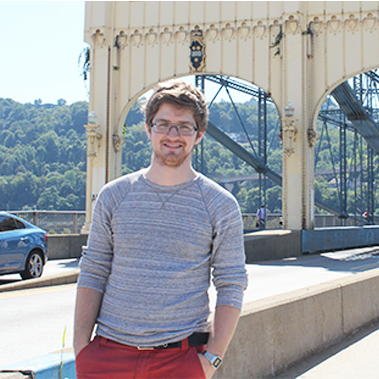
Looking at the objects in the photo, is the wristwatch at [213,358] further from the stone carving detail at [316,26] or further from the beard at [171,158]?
the stone carving detail at [316,26]

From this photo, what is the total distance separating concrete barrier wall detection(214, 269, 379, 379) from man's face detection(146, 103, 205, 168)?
7.60 ft

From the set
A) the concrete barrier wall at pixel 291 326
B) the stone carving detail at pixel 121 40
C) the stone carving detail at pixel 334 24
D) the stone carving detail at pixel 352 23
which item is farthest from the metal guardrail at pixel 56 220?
the concrete barrier wall at pixel 291 326

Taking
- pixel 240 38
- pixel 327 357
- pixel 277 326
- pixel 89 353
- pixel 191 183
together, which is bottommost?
pixel 327 357

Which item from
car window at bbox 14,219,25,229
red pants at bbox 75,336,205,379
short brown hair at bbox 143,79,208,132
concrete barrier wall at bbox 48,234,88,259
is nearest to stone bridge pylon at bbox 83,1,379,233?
concrete barrier wall at bbox 48,234,88,259

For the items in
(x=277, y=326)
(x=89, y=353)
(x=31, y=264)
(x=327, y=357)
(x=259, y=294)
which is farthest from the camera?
(x=31, y=264)

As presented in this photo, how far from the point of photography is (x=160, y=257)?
2.41 meters

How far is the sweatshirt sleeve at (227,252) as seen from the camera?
2.49 metres

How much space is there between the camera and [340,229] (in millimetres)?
21969

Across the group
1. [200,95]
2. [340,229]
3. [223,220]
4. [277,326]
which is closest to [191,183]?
[223,220]

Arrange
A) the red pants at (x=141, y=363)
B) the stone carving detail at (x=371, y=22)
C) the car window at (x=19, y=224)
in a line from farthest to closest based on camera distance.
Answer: the stone carving detail at (x=371, y=22) < the car window at (x=19, y=224) < the red pants at (x=141, y=363)

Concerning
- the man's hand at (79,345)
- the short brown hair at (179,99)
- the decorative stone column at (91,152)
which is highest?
the decorative stone column at (91,152)

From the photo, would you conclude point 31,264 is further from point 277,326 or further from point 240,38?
point 240,38

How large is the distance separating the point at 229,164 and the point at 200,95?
4775 inches

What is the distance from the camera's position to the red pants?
2.36m
